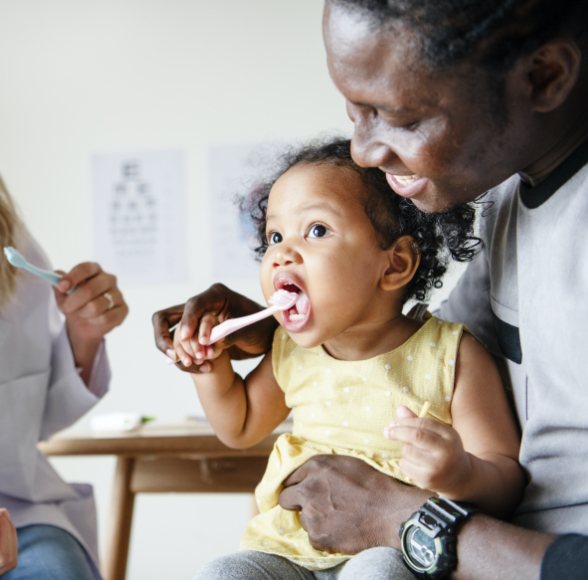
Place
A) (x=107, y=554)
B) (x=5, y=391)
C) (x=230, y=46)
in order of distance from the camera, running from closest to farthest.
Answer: (x=5, y=391), (x=107, y=554), (x=230, y=46)

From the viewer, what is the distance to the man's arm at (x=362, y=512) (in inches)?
39.5

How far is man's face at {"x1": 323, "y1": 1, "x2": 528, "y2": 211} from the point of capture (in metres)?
0.86

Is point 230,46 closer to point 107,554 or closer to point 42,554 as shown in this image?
point 107,554

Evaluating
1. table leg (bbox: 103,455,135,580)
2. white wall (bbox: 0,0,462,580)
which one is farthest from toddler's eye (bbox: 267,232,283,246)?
white wall (bbox: 0,0,462,580)

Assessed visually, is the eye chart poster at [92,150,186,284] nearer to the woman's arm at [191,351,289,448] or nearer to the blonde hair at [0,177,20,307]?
the blonde hair at [0,177,20,307]

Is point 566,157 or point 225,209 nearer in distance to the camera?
point 566,157

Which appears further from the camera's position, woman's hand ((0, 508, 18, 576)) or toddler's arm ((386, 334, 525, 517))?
woman's hand ((0, 508, 18, 576))

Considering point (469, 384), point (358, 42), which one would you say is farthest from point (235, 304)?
point (358, 42)

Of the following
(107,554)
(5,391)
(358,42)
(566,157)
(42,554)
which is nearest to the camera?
(358,42)

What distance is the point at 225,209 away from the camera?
3.54 m

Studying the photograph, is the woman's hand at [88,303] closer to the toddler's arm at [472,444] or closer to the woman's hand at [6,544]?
the woman's hand at [6,544]

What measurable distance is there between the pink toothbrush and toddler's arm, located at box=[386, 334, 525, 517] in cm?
24

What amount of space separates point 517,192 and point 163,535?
2917 mm

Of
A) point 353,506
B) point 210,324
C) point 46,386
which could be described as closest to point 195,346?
point 210,324
